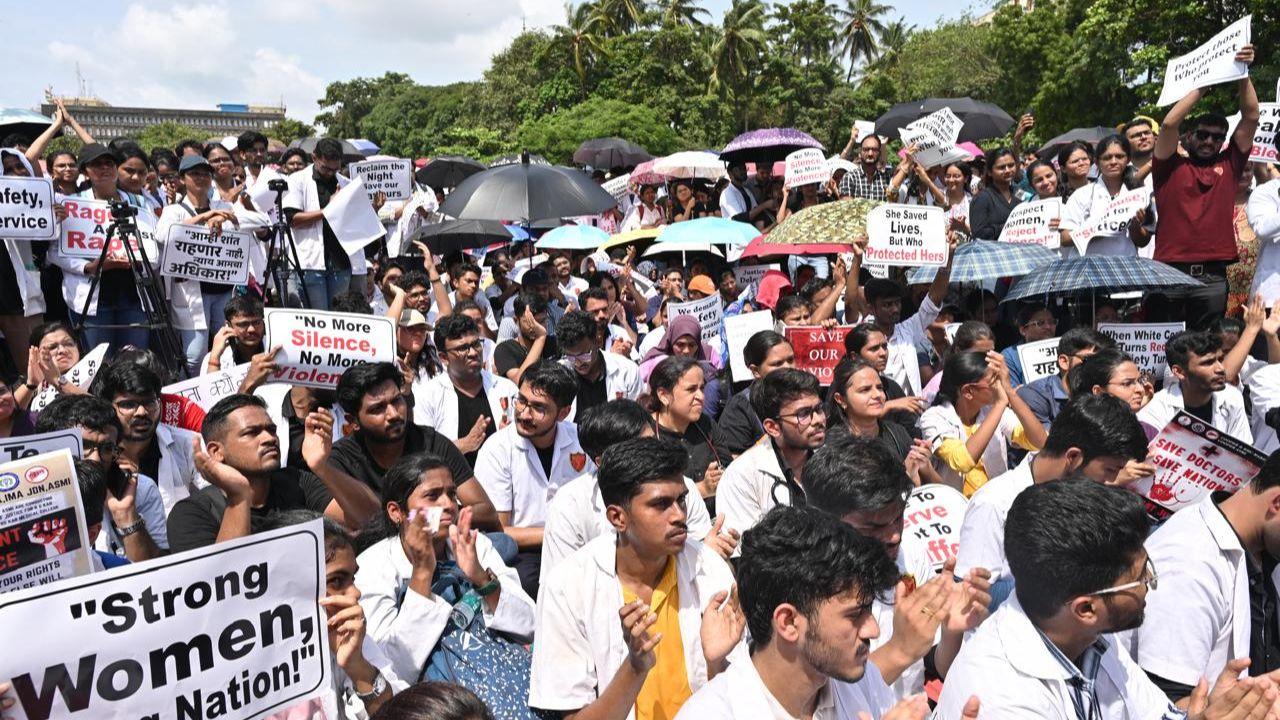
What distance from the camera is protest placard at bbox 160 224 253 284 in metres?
8.69

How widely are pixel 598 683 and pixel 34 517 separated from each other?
6.77 feet

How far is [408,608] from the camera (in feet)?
12.5

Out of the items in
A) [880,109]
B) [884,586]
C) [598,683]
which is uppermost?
[880,109]

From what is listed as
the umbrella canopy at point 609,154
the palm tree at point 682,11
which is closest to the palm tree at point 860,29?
the palm tree at point 682,11

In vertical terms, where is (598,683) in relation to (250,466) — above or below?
below

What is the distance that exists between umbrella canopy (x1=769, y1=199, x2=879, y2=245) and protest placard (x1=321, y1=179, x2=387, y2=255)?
3807mm

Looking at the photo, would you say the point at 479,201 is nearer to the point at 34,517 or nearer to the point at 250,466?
the point at 250,466

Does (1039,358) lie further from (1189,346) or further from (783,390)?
(783,390)

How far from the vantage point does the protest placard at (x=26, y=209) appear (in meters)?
8.00

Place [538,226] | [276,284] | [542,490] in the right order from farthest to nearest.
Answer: [538,226] < [276,284] < [542,490]

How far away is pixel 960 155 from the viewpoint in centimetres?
1184

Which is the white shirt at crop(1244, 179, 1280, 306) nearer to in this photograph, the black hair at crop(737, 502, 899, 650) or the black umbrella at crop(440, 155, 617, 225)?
the black umbrella at crop(440, 155, 617, 225)

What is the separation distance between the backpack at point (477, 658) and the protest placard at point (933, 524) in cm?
175

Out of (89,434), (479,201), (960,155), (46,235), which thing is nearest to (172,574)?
(89,434)
